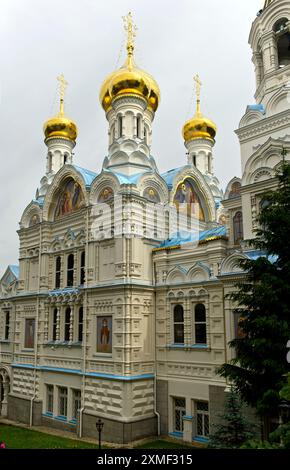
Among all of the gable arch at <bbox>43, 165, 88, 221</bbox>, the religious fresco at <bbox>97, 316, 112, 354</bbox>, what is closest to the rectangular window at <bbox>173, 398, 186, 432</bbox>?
the religious fresco at <bbox>97, 316, 112, 354</bbox>

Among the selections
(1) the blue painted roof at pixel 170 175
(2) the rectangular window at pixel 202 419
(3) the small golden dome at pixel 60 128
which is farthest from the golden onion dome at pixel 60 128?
(2) the rectangular window at pixel 202 419

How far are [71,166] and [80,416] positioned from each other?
10865 millimetres

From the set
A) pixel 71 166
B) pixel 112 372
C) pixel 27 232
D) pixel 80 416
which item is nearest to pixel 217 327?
pixel 112 372

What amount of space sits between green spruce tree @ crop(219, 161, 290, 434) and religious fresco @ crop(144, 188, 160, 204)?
28.4ft

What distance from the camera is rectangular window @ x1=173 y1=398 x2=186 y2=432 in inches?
589

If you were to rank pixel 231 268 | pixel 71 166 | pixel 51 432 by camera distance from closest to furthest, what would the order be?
pixel 231 268
pixel 51 432
pixel 71 166

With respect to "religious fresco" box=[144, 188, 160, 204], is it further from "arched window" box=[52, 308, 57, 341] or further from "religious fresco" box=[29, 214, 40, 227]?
"arched window" box=[52, 308, 57, 341]

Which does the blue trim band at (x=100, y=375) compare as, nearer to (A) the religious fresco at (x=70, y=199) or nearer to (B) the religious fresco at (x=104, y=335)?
(B) the religious fresco at (x=104, y=335)

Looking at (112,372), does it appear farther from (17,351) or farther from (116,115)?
(116,115)

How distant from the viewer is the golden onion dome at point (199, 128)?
24812mm

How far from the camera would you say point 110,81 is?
20234 millimetres

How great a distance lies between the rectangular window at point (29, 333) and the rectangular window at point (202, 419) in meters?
9.10

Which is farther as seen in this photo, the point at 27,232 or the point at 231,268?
the point at 27,232

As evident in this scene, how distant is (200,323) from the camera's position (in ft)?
49.0
